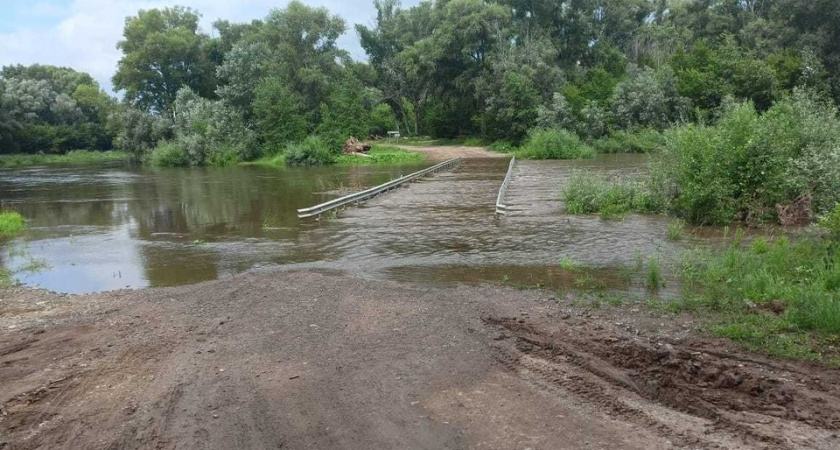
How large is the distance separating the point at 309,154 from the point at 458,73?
17.2 m

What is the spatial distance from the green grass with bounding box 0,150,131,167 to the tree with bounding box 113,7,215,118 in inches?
301

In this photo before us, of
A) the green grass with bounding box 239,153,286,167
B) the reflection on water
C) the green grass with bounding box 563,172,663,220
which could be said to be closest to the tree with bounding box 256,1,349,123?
the green grass with bounding box 239,153,286,167

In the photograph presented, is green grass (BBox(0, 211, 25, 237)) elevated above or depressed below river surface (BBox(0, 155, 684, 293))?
above

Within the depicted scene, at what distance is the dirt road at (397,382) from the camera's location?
14.8 feet

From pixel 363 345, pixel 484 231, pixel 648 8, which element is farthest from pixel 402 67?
pixel 363 345

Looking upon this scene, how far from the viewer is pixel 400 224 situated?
16.8 m

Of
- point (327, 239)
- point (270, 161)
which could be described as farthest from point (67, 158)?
point (327, 239)

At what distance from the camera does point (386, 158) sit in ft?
155

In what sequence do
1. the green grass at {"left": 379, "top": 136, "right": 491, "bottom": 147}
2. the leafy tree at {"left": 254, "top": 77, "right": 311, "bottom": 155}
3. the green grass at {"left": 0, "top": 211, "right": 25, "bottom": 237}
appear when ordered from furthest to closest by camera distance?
Result: 1. the green grass at {"left": 379, "top": 136, "right": 491, "bottom": 147}
2. the leafy tree at {"left": 254, "top": 77, "right": 311, "bottom": 155}
3. the green grass at {"left": 0, "top": 211, "right": 25, "bottom": 237}

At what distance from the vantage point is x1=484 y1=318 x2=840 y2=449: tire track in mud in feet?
14.2

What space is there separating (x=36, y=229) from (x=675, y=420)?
18.7 m

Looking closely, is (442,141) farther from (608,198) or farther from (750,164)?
(750,164)

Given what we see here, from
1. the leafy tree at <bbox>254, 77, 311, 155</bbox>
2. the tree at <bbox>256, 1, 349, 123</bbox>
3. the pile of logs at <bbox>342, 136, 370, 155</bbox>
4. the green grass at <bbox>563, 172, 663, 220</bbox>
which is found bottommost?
the green grass at <bbox>563, 172, 663, 220</bbox>

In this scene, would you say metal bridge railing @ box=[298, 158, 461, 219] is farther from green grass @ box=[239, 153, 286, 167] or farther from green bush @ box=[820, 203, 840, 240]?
green grass @ box=[239, 153, 286, 167]
